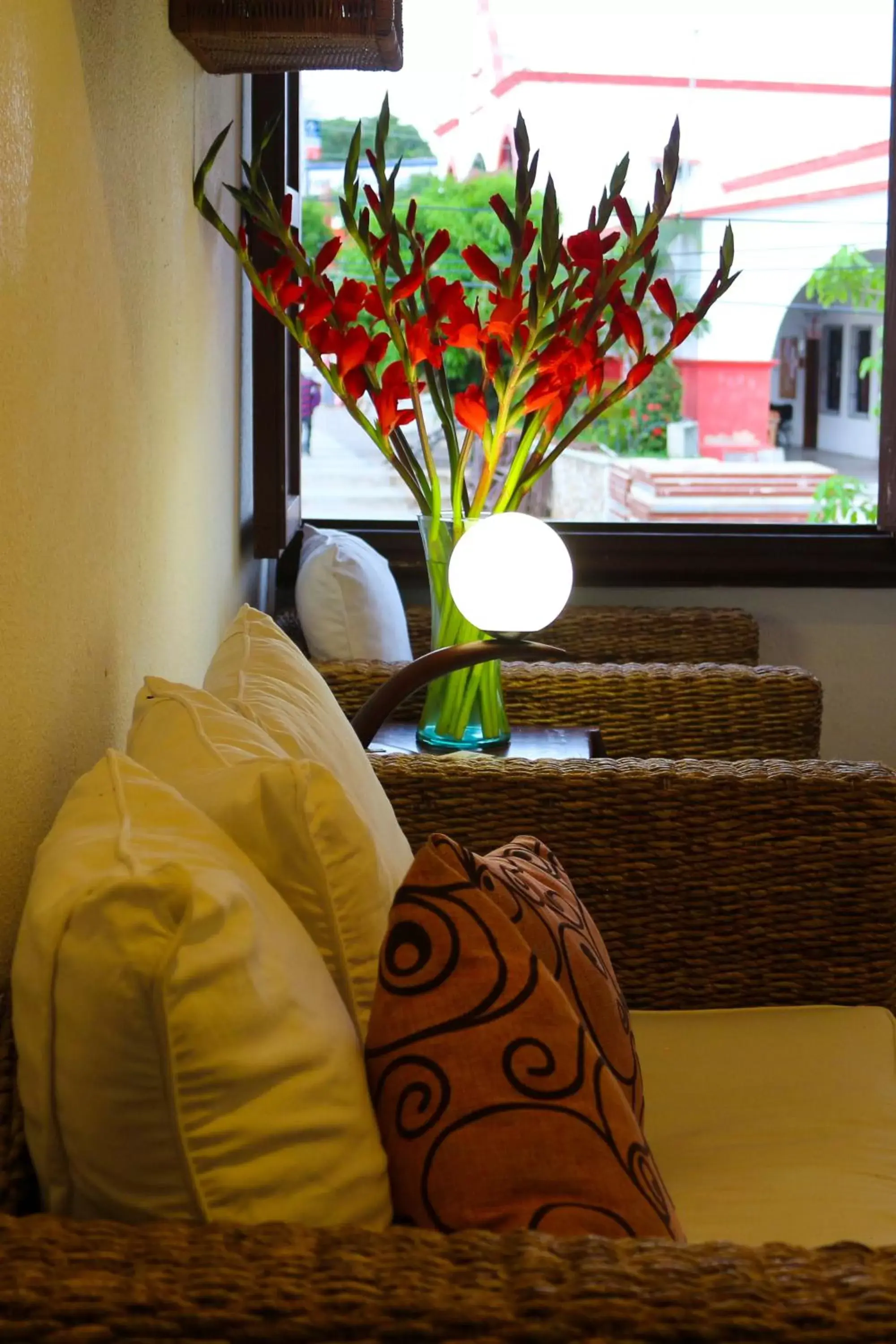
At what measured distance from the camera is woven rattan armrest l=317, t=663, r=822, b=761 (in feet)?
7.14

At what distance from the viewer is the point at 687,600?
3135 mm

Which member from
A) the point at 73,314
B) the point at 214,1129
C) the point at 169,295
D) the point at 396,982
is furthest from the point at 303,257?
the point at 214,1129

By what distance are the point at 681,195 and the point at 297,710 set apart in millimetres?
2215

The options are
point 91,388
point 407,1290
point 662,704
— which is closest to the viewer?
point 407,1290

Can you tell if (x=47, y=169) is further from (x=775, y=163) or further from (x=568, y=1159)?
(x=775, y=163)

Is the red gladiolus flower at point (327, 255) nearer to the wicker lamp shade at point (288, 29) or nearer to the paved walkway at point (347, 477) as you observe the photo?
the wicker lamp shade at point (288, 29)

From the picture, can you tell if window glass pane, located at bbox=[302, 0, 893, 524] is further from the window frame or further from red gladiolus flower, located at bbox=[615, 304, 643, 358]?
red gladiolus flower, located at bbox=[615, 304, 643, 358]

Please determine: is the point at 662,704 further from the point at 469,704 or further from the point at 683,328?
the point at 683,328

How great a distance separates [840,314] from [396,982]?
2608 mm

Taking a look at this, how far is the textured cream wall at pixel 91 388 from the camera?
1.01 meters

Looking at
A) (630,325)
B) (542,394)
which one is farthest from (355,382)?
(630,325)

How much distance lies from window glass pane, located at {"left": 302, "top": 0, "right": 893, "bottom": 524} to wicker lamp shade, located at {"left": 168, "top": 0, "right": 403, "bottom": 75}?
3.77ft

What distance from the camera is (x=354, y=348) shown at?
1.95 m

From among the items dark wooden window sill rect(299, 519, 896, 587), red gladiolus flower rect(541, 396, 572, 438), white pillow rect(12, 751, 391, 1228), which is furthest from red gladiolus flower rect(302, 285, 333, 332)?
white pillow rect(12, 751, 391, 1228)
